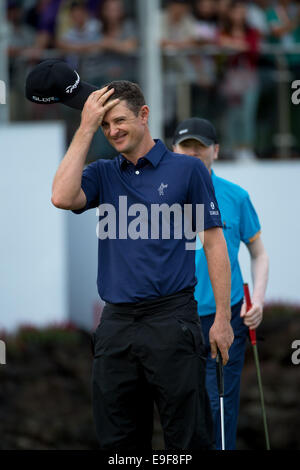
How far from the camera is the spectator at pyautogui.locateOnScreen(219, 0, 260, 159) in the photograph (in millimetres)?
10695

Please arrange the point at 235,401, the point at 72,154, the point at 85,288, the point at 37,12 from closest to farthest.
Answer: the point at 72,154 → the point at 235,401 → the point at 37,12 → the point at 85,288

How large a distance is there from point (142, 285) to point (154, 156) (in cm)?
59

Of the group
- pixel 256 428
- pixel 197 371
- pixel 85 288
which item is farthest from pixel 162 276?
pixel 85 288

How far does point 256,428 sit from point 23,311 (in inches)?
118

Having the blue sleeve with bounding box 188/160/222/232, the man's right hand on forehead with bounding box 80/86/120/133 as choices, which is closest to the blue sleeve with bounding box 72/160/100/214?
the man's right hand on forehead with bounding box 80/86/120/133

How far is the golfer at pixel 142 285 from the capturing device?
13.4ft

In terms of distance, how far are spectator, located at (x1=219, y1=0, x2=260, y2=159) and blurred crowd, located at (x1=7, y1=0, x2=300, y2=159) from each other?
11mm

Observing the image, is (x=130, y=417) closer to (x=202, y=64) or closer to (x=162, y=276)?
(x=162, y=276)

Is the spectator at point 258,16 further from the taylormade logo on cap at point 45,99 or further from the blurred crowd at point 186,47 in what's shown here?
the taylormade logo on cap at point 45,99

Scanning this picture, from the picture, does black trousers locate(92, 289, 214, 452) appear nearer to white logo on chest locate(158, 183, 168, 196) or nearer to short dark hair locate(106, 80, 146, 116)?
white logo on chest locate(158, 183, 168, 196)

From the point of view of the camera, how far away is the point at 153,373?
410cm

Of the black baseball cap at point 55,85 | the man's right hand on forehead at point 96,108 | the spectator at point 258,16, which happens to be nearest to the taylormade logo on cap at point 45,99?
the black baseball cap at point 55,85
